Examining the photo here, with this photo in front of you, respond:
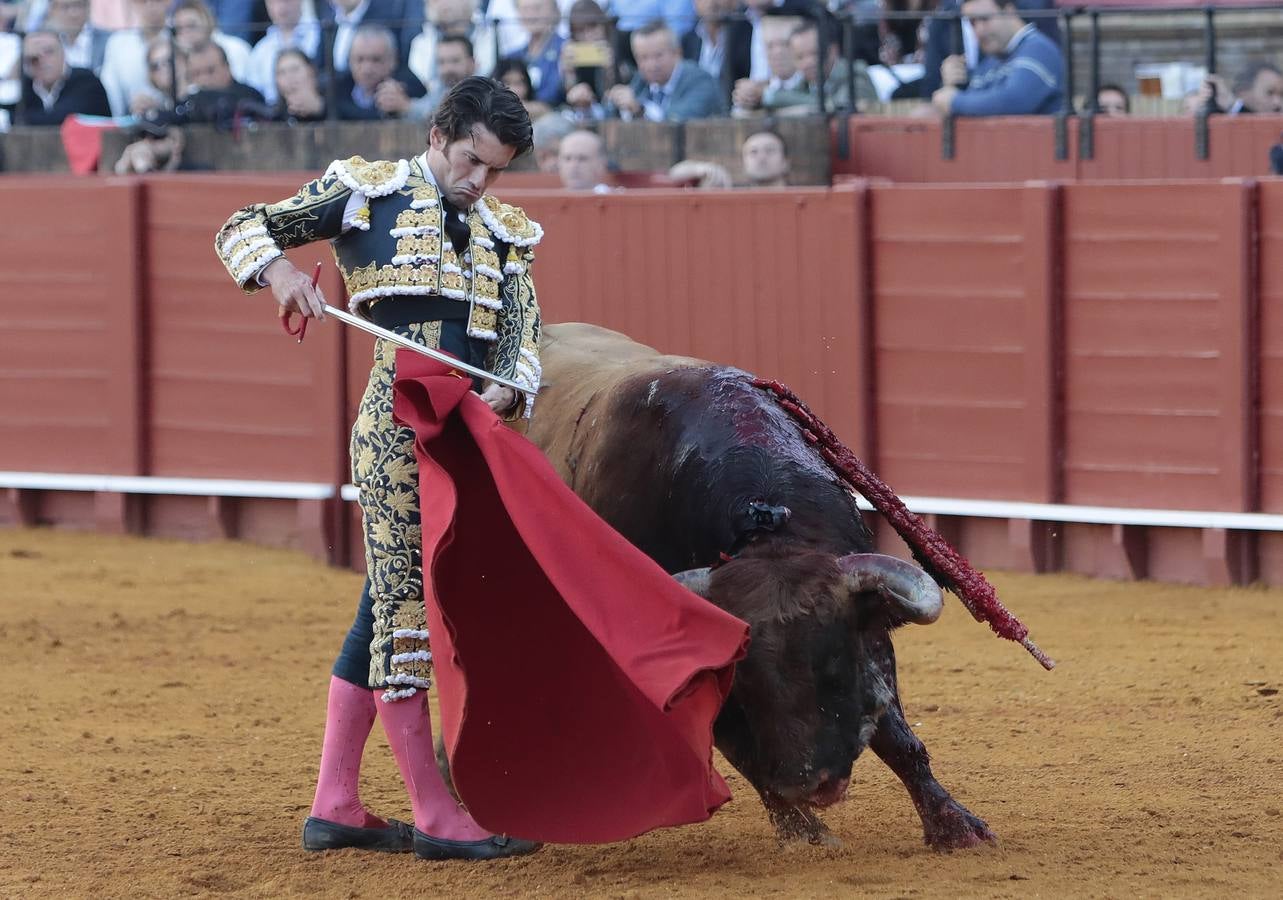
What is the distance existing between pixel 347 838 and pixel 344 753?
0.15 m

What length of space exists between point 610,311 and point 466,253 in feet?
12.0

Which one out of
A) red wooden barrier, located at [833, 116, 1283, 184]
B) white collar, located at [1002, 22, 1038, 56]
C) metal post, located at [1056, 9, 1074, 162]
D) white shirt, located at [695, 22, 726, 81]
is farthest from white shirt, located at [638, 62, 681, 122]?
metal post, located at [1056, 9, 1074, 162]

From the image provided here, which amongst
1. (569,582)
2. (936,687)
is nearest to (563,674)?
(569,582)

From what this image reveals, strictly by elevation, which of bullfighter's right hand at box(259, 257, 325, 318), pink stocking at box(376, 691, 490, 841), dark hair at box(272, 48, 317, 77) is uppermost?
dark hair at box(272, 48, 317, 77)

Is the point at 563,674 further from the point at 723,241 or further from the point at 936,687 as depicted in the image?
the point at 723,241

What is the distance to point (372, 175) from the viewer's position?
11.3ft

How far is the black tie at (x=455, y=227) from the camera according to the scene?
346 cm

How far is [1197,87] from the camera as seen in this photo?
329 inches

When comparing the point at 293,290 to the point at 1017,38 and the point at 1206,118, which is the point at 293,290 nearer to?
the point at 1206,118

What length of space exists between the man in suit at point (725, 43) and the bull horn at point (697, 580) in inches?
211

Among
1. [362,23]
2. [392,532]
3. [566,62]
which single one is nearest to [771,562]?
[392,532]

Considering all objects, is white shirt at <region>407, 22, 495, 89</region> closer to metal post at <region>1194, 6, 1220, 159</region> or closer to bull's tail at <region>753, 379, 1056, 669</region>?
metal post at <region>1194, 6, 1220, 159</region>

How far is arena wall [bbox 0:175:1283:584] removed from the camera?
6.43 meters

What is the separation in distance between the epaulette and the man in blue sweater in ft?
16.5
